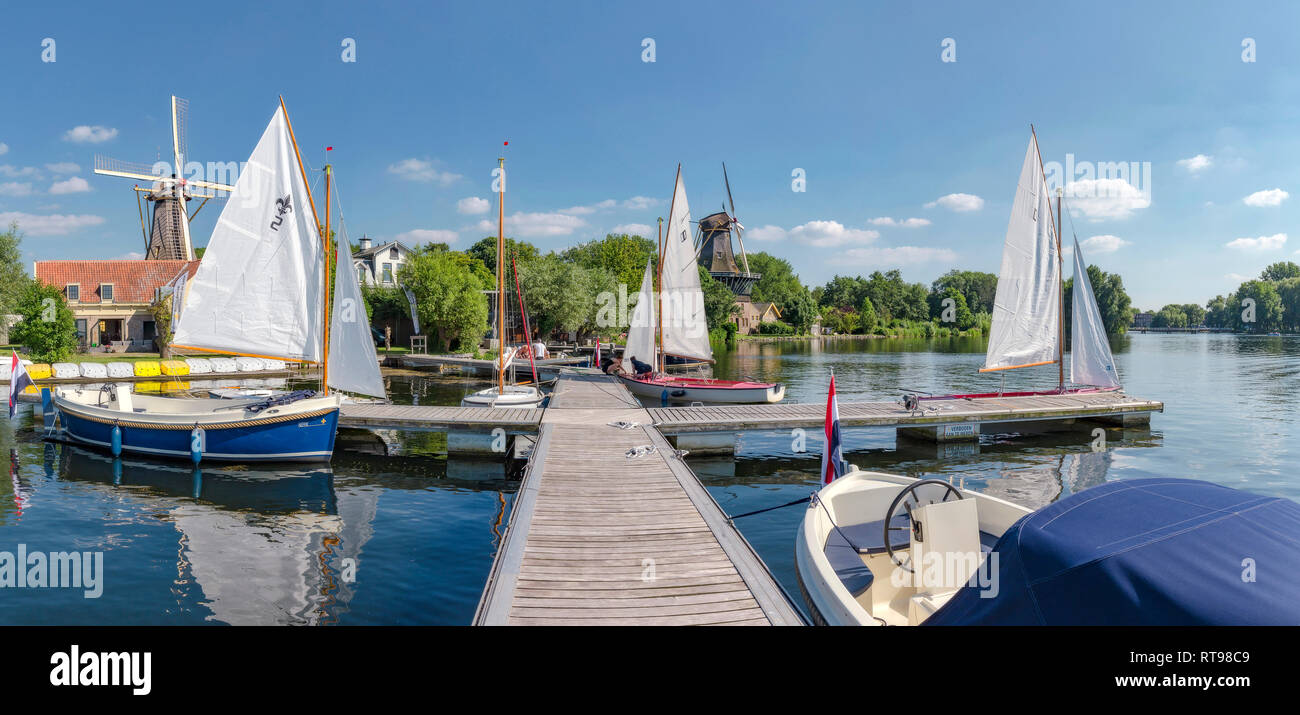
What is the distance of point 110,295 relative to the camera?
177ft

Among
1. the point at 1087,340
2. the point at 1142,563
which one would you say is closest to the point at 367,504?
the point at 1142,563

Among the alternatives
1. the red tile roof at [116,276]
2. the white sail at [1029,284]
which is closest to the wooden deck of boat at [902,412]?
the white sail at [1029,284]

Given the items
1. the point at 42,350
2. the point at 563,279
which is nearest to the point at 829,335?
the point at 563,279

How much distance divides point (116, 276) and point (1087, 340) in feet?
235

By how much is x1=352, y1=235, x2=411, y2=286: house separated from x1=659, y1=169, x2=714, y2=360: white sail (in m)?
45.8

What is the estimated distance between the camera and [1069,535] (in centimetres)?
475

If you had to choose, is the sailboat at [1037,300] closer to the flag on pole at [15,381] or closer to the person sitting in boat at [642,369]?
the person sitting in boat at [642,369]

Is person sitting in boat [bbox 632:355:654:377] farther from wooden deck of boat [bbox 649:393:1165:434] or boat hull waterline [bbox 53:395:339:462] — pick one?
boat hull waterline [bbox 53:395:339:462]

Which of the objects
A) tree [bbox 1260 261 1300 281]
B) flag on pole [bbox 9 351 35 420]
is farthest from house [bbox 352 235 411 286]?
tree [bbox 1260 261 1300 281]

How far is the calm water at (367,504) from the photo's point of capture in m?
9.52

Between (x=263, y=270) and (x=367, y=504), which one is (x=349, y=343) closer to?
(x=263, y=270)

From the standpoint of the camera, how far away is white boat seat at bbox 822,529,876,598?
26.9ft
